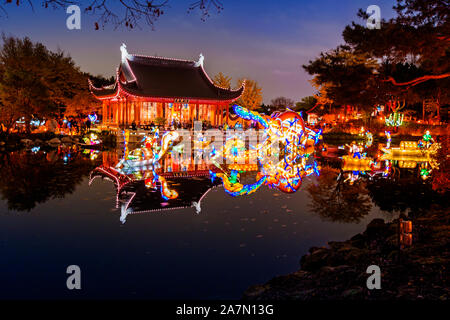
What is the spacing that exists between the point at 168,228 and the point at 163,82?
1205 inches

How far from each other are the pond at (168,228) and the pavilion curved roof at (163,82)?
20673 millimetres

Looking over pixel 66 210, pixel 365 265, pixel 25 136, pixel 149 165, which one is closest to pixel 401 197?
pixel 365 265

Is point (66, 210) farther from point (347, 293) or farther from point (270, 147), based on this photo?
point (270, 147)

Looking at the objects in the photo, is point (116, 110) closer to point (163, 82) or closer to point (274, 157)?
point (163, 82)

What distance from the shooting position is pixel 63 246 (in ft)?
22.3

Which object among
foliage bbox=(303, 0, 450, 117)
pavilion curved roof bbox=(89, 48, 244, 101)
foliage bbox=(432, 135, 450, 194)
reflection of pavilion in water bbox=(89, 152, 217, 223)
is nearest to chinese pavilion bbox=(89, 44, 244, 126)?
pavilion curved roof bbox=(89, 48, 244, 101)

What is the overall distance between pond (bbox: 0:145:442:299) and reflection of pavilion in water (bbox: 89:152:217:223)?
1.9 inches

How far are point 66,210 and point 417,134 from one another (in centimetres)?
3435

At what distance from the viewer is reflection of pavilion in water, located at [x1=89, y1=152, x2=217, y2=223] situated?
9.90 m

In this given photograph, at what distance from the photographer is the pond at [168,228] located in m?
5.36

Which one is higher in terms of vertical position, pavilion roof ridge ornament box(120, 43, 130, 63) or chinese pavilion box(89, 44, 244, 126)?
pavilion roof ridge ornament box(120, 43, 130, 63)

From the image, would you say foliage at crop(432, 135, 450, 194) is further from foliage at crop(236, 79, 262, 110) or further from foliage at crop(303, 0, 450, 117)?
foliage at crop(236, 79, 262, 110)

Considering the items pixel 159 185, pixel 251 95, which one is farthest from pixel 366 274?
pixel 251 95

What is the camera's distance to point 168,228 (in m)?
7.91
